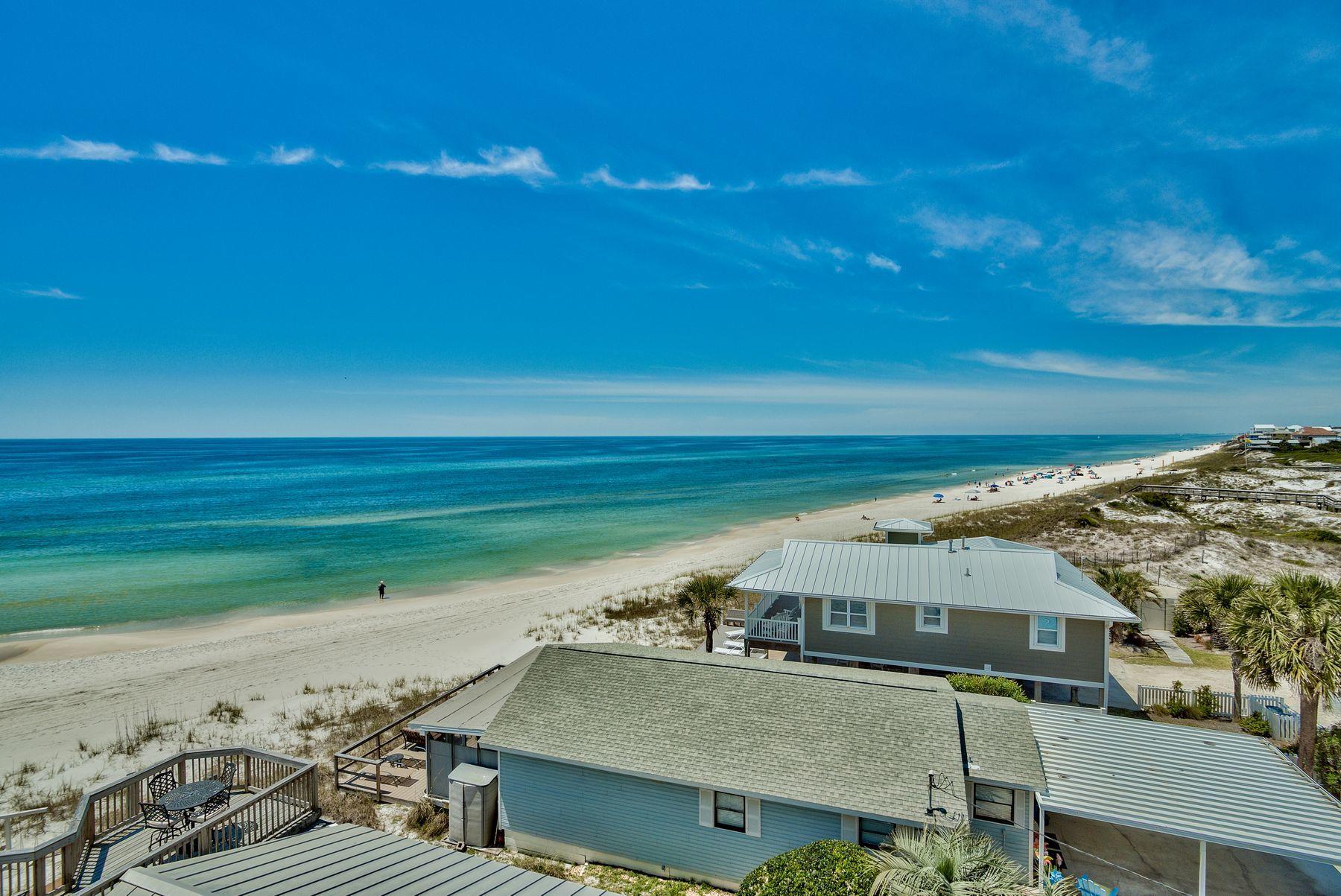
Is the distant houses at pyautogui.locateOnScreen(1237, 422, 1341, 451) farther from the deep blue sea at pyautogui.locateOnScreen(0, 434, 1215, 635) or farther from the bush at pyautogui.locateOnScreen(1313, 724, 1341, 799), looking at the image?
the bush at pyautogui.locateOnScreen(1313, 724, 1341, 799)

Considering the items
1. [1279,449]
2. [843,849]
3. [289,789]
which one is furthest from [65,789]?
[1279,449]

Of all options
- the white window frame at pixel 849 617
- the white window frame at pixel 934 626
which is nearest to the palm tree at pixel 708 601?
the white window frame at pixel 849 617

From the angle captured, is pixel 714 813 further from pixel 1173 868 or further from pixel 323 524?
pixel 323 524

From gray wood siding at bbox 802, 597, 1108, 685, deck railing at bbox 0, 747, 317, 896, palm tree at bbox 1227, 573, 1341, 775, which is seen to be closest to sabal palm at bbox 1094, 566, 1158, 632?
gray wood siding at bbox 802, 597, 1108, 685

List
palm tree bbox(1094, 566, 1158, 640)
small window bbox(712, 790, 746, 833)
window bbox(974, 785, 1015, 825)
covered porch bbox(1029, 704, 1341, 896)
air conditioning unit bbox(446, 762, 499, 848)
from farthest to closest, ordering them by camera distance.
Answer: palm tree bbox(1094, 566, 1158, 640), air conditioning unit bbox(446, 762, 499, 848), small window bbox(712, 790, 746, 833), window bbox(974, 785, 1015, 825), covered porch bbox(1029, 704, 1341, 896)

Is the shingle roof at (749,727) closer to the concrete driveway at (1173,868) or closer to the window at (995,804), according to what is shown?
the window at (995,804)

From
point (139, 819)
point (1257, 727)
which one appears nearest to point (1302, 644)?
point (1257, 727)
